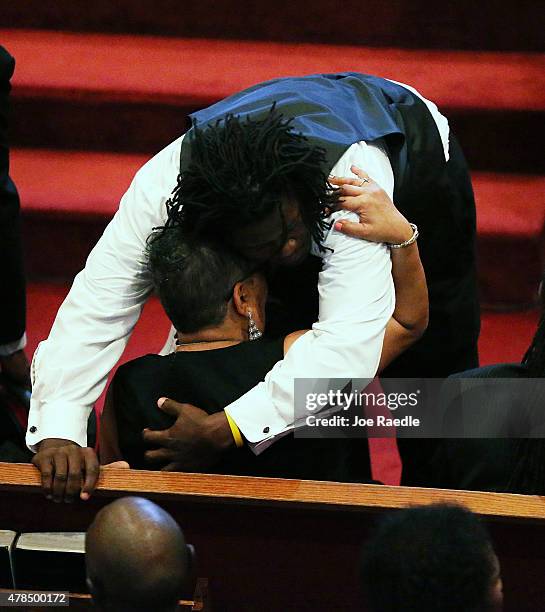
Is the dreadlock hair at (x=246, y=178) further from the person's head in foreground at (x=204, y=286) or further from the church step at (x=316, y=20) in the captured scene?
the church step at (x=316, y=20)

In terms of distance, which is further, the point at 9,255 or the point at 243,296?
the point at 9,255

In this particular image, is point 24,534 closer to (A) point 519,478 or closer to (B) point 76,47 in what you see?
(A) point 519,478

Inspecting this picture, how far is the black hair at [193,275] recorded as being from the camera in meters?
1.60

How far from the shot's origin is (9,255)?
2.46m

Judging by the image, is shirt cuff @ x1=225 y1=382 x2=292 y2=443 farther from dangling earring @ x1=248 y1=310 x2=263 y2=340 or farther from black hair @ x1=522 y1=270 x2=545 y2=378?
black hair @ x1=522 y1=270 x2=545 y2=378

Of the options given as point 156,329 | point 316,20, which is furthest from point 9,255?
point 316,20

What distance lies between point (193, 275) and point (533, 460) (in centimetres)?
59

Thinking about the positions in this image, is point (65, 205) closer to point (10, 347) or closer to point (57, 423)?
point (10, 347)

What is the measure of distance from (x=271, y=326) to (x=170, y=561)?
853 millimetres

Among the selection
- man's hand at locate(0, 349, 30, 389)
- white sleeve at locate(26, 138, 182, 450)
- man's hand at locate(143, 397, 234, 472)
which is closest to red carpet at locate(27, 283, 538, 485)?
man's hand at locate(0, 349, 30, 389)

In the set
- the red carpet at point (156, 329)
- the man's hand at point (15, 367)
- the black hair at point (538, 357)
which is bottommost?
the red carpet at point (156, 329)

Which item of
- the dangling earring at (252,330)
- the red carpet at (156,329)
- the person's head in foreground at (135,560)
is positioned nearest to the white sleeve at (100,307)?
the dangling earring at (252,330)

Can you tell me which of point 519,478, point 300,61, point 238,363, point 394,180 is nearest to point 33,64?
point 300,61

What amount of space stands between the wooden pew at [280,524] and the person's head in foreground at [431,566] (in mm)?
414
